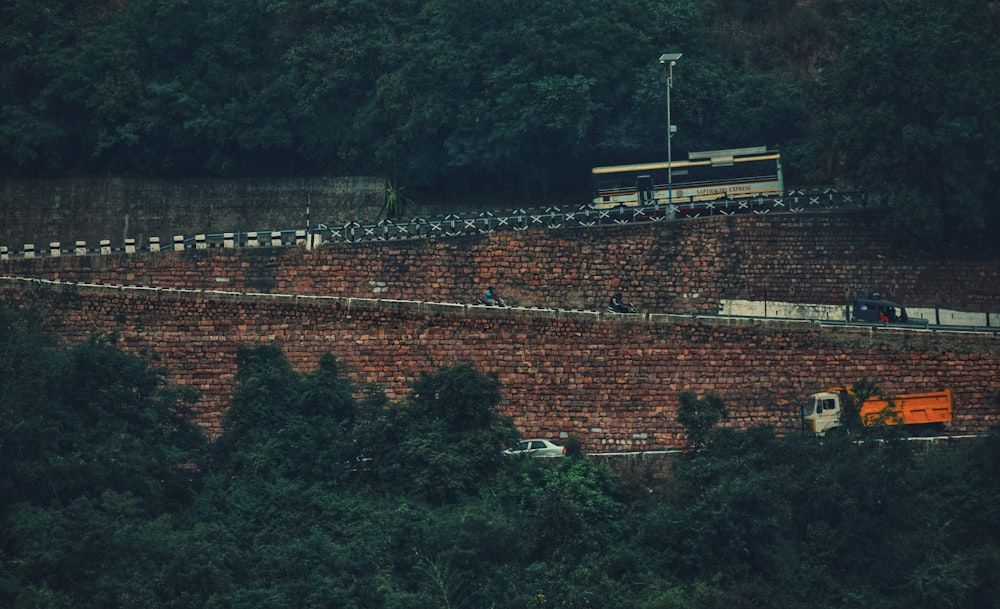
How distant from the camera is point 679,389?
43312 millimetres

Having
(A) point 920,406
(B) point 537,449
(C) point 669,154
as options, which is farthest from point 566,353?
(A) point 920,406

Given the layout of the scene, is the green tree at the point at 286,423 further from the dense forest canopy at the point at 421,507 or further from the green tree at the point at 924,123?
the green tree at the point at 924,123

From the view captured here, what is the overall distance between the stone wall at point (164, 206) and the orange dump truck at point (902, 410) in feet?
38.9

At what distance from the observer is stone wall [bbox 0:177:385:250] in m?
49.7

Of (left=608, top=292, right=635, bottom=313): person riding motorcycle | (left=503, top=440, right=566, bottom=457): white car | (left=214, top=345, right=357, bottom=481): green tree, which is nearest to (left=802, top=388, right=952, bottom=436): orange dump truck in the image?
(left=608, top=292, right=635, bottom=313): person riding motorcycle

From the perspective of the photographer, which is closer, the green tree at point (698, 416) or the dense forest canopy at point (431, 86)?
the green tree at point (698, 416)

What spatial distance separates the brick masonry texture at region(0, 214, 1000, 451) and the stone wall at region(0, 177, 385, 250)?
3.49 meters

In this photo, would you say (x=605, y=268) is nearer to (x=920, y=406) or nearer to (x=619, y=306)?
(x=619, y=306)

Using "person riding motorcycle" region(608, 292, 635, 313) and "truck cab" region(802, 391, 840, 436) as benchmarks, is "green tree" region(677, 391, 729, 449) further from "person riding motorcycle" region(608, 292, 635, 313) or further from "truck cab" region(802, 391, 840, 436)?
"person riding motorcycle" region(608, 292, 635, 313)

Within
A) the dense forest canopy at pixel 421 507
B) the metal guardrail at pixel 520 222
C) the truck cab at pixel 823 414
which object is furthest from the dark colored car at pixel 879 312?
the dense forest canopy at pixel 421 507

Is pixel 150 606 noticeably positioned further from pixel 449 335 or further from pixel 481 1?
pixel 481 1

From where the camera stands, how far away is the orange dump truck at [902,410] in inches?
1678

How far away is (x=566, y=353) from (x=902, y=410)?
651 cm

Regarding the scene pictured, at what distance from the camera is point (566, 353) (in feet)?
143
